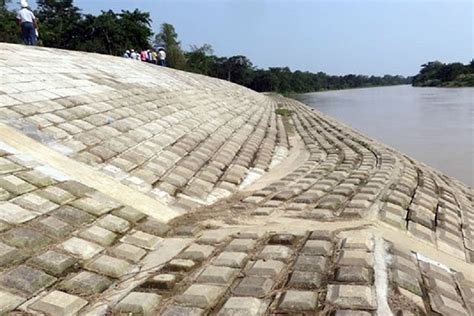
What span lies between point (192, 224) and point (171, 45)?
3548 cm

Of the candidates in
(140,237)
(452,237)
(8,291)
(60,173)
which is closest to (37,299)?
(8,291)

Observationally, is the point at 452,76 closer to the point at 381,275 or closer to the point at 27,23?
the point at 27,23

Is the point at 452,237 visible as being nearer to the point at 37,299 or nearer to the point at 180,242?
the point at 180,242

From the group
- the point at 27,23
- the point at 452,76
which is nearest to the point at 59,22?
the point at 27,23

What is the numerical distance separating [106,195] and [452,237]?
264cm

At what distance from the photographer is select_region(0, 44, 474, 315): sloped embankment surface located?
214cm

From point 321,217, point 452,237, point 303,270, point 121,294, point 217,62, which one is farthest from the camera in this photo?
point 217,62

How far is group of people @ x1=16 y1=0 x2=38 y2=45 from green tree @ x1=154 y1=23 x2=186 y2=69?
2376cm

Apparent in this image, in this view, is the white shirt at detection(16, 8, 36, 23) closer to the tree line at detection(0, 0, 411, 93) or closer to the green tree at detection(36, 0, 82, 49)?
the tree line at detection(0, 0, 411, 93)

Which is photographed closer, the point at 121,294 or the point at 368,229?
the point at 121,294

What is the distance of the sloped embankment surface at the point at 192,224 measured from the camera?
2137 millimetres

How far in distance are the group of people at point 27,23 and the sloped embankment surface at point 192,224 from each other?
3.46 meters

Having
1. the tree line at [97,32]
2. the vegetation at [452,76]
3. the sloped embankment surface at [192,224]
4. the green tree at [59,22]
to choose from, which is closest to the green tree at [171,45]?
the tree line at [97,32]

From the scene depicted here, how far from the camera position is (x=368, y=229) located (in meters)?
2.88
